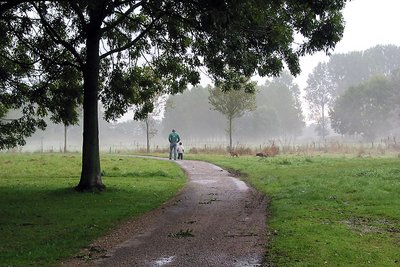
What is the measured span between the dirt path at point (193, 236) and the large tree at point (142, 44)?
15.4ft

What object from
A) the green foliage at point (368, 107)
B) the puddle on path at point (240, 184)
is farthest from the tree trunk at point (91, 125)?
the green foliage at point (368, 107)

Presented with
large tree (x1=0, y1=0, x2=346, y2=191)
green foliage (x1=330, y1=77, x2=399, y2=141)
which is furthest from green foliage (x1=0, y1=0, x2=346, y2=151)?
green foliage (x1=330, y1=77, x2=399, y2=141)

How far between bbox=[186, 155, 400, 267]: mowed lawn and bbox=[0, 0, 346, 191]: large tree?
4.73m

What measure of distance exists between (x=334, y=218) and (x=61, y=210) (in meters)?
8.08

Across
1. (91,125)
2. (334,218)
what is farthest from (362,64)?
(334,218)

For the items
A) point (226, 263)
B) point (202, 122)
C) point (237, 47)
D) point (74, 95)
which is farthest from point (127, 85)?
point (202, 122)

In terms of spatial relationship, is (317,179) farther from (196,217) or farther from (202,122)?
(202,122)

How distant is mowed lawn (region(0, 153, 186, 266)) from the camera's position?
8336 millimetres

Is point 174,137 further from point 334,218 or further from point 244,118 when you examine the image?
point 244,118

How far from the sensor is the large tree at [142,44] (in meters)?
12.6

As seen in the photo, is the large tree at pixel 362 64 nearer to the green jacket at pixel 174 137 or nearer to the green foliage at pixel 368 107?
the green foliage at pixel 368 107

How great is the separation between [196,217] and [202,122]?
4034 inches

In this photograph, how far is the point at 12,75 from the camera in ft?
60.5

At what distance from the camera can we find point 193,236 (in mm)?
9188
